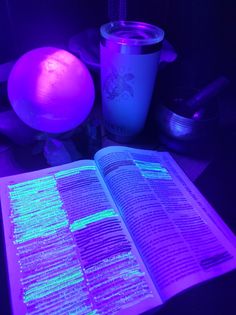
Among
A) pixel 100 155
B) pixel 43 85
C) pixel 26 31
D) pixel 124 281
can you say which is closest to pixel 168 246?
pixel 124 281

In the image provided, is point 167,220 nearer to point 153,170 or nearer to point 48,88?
point 153,170

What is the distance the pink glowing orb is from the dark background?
0.22 meters

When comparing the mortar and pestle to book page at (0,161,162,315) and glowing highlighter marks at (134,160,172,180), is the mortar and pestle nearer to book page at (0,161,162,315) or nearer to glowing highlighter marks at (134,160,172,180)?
glowing highlighter marks at (134,160,172,180)

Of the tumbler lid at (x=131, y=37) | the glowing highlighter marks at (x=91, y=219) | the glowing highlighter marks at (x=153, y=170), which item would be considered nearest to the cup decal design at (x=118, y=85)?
the tumbler lid at (x=131, y=37)

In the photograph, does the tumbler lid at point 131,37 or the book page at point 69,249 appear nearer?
the book page at point 69,249

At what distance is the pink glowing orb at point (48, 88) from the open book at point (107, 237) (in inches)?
4.6

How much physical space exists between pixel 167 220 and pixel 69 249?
→ 180 mm

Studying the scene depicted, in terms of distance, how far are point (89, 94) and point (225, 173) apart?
1.27 ft

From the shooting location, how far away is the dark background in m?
0.69

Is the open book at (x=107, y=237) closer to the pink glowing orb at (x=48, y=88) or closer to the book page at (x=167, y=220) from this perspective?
the book page at (x=167, y=220)

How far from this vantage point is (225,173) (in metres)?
0.72

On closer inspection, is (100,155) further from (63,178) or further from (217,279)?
(217,279)

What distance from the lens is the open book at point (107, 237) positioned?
1.44 feet

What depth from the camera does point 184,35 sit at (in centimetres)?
80
